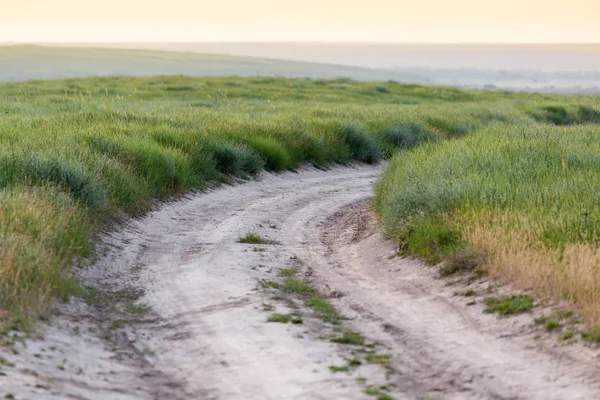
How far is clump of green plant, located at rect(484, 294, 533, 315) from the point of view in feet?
23.9

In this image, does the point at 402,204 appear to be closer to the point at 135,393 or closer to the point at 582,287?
the point at 582,287

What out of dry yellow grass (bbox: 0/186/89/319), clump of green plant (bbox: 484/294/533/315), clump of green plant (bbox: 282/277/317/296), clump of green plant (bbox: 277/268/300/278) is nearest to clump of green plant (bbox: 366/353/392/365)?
clump of green plant (bbox: 484/294/533/315)

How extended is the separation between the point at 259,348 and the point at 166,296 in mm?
2080

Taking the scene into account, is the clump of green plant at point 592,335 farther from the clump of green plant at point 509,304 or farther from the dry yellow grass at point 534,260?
the clump of green plant at point 509,304

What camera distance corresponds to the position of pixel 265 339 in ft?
22.4

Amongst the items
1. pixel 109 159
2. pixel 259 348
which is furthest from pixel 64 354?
pixel 109 159

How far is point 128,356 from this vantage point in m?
6.64

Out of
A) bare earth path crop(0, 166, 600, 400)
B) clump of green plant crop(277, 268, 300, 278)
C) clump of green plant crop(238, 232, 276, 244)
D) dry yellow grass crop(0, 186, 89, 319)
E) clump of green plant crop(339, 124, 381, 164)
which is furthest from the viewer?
clump of green plant crop(339, 124, 381, 164)

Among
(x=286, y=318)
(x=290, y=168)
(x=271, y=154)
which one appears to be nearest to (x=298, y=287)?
(x=286, y=318)

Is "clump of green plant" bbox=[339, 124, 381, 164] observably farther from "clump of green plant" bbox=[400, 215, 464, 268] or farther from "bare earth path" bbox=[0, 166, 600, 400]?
"clump of green plant" bbox=[400, 215, 464, 268]

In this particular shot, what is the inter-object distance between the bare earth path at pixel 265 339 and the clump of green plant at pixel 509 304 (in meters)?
0.14

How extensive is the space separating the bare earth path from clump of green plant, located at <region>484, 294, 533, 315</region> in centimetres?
14

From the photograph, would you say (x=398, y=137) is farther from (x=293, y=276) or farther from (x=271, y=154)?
(x=293, y=276)

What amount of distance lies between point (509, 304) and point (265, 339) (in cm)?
219
